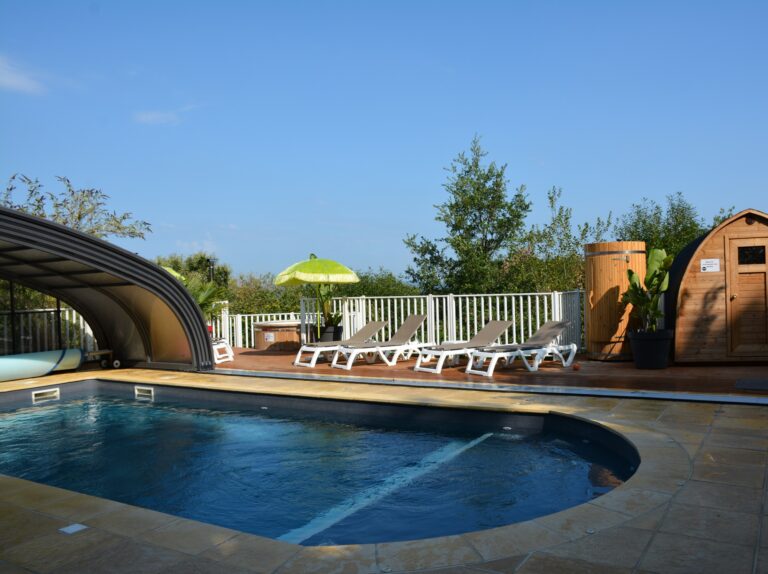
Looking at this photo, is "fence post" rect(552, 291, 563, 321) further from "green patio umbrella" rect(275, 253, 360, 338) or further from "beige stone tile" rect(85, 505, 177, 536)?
"beige stone tile" rect(85, 505, 177, 536)

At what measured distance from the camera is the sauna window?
9516 millimetres

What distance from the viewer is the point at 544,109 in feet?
56.2

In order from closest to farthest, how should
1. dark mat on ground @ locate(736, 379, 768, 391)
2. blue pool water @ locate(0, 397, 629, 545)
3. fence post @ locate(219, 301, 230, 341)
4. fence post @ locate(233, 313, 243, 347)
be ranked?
blue pool water @ locate(0, 397, 629, 545), dark mat on ground @ locate(736, 379, 768, 391), fence post @ locate(219, 301, 230, 341), fence post @ locate(233, 313, 243, 347)

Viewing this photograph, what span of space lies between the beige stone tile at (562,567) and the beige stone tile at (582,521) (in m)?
0.31

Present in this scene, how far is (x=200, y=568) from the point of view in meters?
2.84

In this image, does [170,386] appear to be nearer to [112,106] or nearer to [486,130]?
[486,130]

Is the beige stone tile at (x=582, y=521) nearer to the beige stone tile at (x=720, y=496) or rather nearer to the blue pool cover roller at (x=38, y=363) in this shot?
the beige stone tile at (x=720, y=496)

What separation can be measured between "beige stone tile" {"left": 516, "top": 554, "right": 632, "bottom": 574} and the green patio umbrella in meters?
10.1

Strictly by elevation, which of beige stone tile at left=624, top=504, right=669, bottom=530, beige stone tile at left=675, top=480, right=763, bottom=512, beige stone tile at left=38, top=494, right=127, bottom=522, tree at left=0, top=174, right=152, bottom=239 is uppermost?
tree at left=0, top=174, right=152, bottom=239

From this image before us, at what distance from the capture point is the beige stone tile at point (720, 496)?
3.42m

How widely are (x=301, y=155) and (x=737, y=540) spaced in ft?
63.1

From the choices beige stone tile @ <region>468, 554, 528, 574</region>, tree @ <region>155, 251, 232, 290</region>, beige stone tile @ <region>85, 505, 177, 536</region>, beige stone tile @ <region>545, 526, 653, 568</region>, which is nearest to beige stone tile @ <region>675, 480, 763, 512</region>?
beige stone tile @ <region>545, 526, 653, 568</region>

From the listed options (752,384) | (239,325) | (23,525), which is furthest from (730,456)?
(239,325)

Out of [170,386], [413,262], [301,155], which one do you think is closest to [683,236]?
[413,262]
